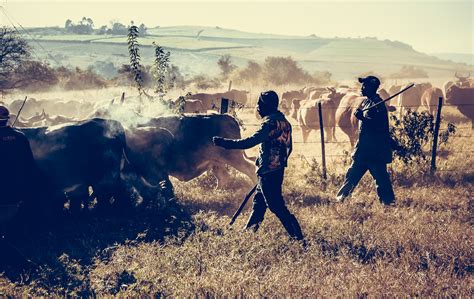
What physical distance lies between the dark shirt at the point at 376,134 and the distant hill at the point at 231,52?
2559 inches

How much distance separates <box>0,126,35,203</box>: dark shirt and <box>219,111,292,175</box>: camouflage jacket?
2468 mm

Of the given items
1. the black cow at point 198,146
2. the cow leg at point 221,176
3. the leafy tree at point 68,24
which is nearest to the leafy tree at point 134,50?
the black cow at point 198,146

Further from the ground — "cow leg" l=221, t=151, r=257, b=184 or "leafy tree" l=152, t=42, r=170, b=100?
"leafy tree" l=152, t=42, r=170, b=100

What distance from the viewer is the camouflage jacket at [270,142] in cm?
577

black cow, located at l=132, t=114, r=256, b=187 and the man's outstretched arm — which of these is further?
black cow, located at l=132, t=114, r=256, b=187

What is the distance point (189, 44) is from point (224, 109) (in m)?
127

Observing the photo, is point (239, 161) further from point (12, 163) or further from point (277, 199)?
point (12, 163)

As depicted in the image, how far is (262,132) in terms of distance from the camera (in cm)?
575

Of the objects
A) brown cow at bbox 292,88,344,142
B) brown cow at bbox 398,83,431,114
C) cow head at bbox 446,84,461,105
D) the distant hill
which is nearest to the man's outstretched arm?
brown cow at bbox 292,88,344,142

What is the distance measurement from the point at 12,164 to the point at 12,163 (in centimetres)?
1

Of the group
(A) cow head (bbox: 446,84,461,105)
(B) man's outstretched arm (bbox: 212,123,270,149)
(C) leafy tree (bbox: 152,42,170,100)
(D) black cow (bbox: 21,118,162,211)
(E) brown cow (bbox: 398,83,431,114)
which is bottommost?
(E) brown cow (bbox: 398,83,431,114)

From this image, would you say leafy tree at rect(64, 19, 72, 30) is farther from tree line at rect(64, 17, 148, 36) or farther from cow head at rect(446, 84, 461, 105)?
cow head at rect(446, 84, 461, 105)

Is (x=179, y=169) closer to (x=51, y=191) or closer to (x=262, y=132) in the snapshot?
(x=51, y=191)

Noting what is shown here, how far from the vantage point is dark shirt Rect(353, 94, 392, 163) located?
7718 mm
